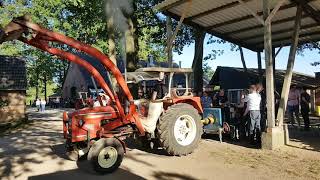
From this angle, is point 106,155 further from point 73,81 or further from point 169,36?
point 73,81

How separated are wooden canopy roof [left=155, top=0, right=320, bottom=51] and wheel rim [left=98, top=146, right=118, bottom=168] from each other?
5.23 m

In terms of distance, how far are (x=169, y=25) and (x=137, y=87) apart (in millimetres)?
3595

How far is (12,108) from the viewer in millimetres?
26484

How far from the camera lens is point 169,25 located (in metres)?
13.6

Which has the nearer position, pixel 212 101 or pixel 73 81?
pixel 212 101

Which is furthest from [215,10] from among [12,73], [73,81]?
[73,81]

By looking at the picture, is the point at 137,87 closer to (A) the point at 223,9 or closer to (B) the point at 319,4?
(A) the point at 223,9

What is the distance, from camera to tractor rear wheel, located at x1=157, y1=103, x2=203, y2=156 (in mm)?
9297

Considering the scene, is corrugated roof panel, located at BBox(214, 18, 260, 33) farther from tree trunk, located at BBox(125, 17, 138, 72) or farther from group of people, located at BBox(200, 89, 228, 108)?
tree trunk, located at BBox(125, 17, 138, 72)

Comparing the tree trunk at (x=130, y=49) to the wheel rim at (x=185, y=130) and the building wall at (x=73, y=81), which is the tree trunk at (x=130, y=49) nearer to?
the wheel rim at (x=185, y=130)

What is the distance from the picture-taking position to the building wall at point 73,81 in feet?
154

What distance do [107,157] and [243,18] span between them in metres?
7.91

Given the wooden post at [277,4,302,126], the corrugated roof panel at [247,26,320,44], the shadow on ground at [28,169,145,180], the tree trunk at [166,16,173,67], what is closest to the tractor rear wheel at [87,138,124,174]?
the shadow on ground at [28,169,145,180]

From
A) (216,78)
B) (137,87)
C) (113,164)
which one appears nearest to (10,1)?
(216,78)
